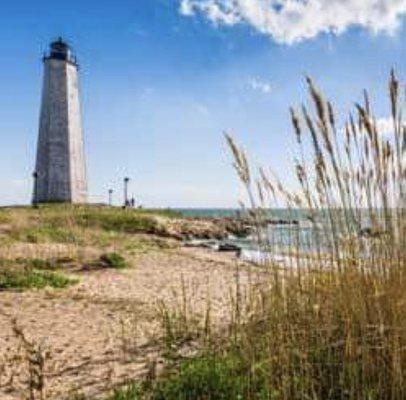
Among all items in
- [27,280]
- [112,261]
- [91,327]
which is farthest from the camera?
[112,261]

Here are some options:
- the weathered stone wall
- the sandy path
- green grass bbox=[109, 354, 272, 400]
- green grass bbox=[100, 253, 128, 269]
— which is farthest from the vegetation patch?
the weathered stone wall

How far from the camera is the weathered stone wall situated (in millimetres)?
50031

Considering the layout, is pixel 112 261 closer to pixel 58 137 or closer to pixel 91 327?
pixel 91 327

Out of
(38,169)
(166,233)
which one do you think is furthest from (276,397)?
(38,169)

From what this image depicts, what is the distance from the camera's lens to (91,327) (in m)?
7.75

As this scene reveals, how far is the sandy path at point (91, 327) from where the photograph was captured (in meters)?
5.41

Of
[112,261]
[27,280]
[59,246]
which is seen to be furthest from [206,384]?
[59,246]

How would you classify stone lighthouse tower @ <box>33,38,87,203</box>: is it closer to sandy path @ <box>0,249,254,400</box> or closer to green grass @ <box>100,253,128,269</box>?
green grass @ <box>100,253,128,269</box>

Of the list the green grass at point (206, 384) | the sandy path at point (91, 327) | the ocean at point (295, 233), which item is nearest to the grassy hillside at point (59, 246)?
the sandy path at point (91, 327)

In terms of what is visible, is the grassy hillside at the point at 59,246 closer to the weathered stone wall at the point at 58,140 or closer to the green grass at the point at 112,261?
the green grass at the point at 112,261

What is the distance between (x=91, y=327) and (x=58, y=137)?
43.7 meters

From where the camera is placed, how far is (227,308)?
989 cm

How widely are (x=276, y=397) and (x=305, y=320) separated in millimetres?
564

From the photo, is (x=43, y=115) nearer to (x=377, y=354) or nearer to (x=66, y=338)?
(x=66, y=338)
